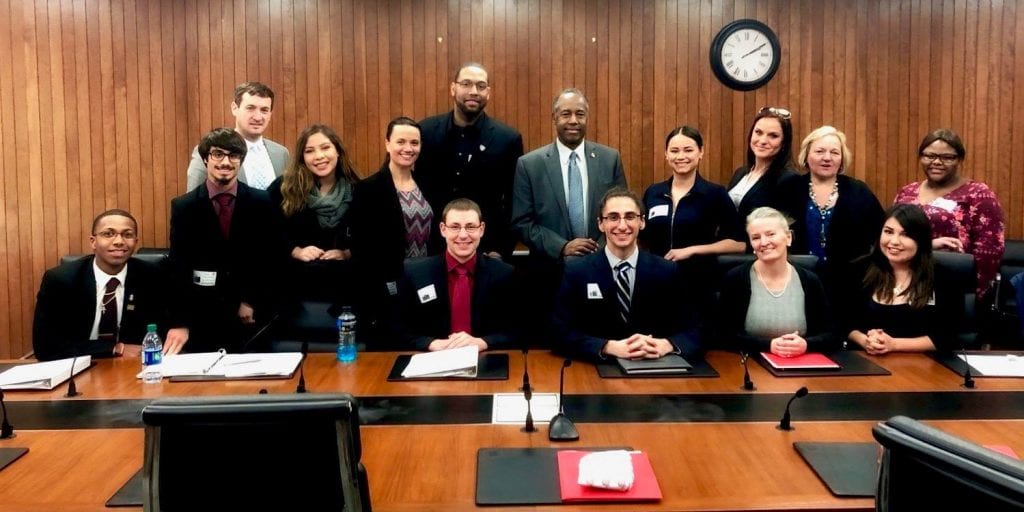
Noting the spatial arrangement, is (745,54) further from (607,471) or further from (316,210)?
(607,471)

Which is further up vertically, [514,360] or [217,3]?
[217,3]

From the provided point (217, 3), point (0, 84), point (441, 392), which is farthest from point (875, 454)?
point (0, 84)

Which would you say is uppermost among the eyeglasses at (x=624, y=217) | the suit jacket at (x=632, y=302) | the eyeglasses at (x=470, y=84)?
the eyeglasses at (x=470, y=84)

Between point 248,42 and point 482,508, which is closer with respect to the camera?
point 482,508

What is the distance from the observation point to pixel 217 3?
543 cm

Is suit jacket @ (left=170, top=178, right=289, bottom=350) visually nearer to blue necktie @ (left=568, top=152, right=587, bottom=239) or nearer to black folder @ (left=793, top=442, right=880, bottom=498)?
blue necktie @ (left=568, top=152, right=587, bottom=239)

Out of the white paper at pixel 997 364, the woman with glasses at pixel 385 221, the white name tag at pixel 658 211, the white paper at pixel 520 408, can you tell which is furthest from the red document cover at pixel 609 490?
the white name tag at pixel 658 211

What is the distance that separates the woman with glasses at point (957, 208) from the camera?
404cm

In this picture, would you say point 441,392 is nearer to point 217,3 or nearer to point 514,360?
point 514,360

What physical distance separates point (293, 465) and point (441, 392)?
1.07 meters

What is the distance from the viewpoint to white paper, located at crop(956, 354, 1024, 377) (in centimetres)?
263

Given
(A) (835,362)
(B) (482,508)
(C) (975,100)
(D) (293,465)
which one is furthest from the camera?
(C) (975,100)

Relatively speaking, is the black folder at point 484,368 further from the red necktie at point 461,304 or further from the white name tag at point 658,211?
the white name tag at point 658,211

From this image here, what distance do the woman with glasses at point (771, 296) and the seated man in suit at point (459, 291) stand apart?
0.88 meters
